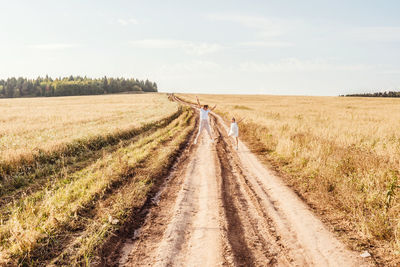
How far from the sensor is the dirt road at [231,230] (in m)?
3.63

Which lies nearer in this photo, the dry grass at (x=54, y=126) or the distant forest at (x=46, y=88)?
the dry grass at (x=54, y=126)

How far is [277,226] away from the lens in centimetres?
459

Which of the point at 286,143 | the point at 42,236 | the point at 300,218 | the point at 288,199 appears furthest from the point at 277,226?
the point at 286,143

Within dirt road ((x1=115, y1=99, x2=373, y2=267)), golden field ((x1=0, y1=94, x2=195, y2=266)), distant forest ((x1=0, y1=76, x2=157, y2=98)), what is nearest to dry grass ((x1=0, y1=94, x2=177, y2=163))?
golden field ((x1=0, y1=94, x2=195, y2=266))

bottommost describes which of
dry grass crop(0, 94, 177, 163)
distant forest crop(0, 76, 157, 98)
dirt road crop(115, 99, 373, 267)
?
dirt road crop(115, 99, 373, 267)

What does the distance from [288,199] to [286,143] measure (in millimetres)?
4891

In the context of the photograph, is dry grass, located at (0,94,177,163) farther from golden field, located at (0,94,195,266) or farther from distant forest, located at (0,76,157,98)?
distant forest, located at (0,76,157,98)

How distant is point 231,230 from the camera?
14.4ft

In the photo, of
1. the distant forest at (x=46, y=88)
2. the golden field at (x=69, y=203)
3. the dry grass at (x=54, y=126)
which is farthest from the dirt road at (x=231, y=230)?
the distant forest at (x=46, y=88)

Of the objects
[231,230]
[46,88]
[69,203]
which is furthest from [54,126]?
[46,88]

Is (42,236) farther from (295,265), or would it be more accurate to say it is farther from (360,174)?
(360,174)

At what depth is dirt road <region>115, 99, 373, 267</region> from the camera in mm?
3633

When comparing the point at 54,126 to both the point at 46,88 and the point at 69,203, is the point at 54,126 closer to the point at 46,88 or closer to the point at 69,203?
the point at 69,203

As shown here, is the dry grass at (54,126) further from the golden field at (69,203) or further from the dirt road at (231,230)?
the dirt road at (231,230)
